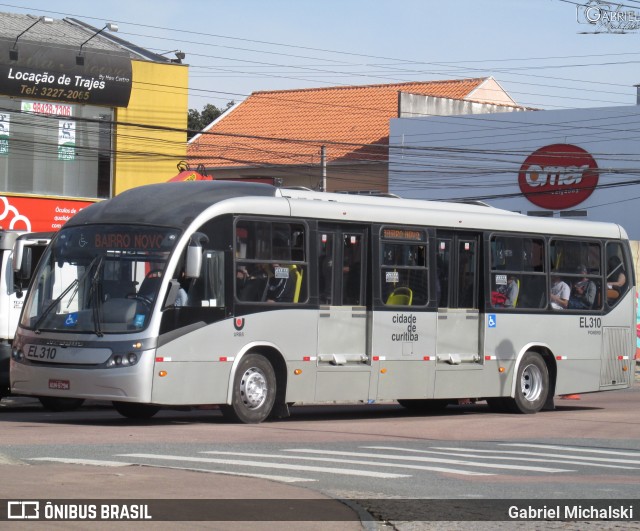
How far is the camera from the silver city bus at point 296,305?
16.5 m

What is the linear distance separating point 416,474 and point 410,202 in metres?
8.78

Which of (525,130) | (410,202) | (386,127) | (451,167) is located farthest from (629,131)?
(410,202)

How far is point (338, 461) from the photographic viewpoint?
503 inches

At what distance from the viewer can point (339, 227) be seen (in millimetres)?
18672

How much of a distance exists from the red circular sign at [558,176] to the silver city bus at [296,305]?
93.8ft

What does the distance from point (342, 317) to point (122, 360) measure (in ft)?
11.9

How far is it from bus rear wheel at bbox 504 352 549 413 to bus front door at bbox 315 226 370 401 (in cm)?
354

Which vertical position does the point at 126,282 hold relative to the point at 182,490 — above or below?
above

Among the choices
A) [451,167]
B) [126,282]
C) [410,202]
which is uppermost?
[451,167]

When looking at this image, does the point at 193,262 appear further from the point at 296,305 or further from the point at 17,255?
the point at 17,255

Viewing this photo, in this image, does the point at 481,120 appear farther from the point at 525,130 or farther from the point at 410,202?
the point at 410,202

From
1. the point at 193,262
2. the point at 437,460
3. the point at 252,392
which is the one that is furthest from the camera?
the point at 252,392

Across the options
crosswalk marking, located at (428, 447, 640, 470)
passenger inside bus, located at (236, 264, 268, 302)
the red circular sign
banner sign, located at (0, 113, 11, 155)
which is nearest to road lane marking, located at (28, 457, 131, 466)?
crosswalk marking, located at (428, 447, 640, 470)

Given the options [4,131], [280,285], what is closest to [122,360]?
[280,285]
